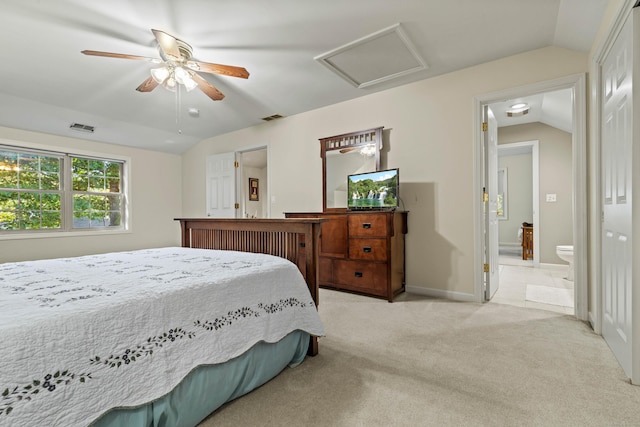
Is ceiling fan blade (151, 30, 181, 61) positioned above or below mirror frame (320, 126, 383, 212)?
above

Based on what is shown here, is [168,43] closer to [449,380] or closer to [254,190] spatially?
[449,380]

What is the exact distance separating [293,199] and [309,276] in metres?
2.65

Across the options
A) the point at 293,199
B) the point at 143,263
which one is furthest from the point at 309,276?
the point at 293,199

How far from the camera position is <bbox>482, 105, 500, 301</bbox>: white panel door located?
318 centimetres

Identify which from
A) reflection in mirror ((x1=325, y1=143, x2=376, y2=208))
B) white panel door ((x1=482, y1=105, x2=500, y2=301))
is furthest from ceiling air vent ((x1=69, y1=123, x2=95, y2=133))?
white panel door ((x1=482, y1=105, x2=500, y2=301))

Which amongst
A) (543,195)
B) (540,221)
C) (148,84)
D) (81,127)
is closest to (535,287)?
(540,221)

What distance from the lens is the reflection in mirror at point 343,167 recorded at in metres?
3.77

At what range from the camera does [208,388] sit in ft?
4.28

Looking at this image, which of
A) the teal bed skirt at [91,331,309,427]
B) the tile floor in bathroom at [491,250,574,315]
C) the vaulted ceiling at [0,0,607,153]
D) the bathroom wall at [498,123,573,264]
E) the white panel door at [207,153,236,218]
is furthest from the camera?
the white panel door at [207,153,236,218]

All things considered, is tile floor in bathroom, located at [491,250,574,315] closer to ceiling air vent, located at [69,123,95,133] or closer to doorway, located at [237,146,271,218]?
doorway, located at [237,146,271,218]

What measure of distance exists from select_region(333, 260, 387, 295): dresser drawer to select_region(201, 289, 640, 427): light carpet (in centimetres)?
66

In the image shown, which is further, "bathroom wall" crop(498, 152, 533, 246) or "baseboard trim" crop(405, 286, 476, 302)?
"bathroom wall" crop(498, 152, 533, 246)

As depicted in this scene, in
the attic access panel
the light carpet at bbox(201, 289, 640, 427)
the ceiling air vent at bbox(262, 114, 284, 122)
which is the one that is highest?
the attic access panel

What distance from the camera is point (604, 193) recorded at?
217cm
